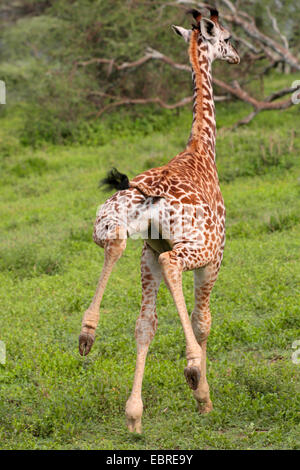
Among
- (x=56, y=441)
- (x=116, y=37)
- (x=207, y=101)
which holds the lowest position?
(x=56, y=441)

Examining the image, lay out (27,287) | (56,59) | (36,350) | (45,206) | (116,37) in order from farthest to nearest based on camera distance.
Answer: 1. (56,59)
2. (116,37)
3. (45,206)
4. (27,287)
5. (36,350)

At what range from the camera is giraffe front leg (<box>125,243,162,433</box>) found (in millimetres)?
4320

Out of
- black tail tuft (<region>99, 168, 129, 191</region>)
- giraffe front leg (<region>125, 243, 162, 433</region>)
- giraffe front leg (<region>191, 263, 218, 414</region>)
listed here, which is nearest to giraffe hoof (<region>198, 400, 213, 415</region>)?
giraffe front leg (<region>191, 263, 218, 414</region>)

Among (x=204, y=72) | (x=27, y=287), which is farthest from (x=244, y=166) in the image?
(x=204, y=72)

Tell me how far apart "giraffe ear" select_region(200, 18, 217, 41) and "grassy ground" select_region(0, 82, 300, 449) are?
246cm

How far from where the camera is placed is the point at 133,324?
6.47m

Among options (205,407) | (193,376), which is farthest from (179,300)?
(205,407)

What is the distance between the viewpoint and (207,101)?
5281mm

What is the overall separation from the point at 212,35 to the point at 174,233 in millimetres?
1984

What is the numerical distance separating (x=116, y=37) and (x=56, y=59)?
83.2 inches

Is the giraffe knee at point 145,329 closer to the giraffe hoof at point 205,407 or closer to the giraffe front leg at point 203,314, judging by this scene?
the giraffe front leg at point 203,314

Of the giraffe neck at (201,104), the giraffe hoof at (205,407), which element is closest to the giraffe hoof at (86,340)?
the giraffe hoof at (205,407)
